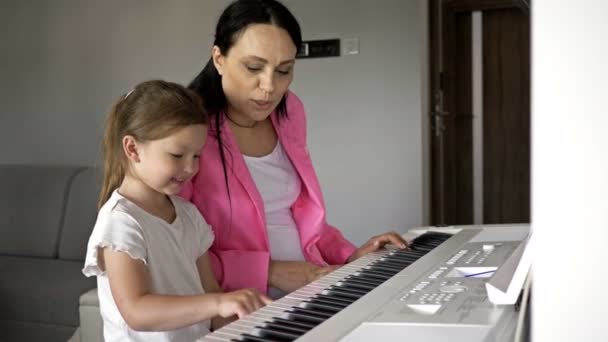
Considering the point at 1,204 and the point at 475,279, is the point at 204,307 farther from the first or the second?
the point at 1,204

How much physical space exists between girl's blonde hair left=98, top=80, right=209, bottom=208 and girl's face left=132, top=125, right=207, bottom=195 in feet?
0.05

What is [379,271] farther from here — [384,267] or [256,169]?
[256,169]

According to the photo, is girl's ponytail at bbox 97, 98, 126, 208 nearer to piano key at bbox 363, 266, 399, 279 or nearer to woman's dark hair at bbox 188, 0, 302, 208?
woman's dark hair at bbox 188, 0, 302, 208

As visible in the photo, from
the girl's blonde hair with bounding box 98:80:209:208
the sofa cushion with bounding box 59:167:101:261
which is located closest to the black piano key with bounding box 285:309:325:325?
the girl's blonde hair with bounding box 98:80:209:208

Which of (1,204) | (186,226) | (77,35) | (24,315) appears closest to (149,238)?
(186,226)

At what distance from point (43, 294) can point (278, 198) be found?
1.95m

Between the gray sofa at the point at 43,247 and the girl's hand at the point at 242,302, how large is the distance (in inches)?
85.2

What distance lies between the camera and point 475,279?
0.94 metres

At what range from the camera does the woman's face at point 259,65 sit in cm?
130

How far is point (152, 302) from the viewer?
1110 mm

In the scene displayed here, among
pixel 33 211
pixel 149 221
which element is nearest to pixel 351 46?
pixel 33 211

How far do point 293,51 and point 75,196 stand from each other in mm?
2611

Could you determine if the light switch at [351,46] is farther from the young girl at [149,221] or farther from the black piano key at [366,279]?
the black piano key at [366,279]
